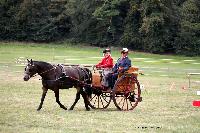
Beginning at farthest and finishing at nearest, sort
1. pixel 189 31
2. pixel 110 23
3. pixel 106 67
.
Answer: pixel 110 23 → pixel 189 31 → pixel 106 67

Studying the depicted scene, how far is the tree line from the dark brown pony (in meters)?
47.5

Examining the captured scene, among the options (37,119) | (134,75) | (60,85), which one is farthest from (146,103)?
(37,119)

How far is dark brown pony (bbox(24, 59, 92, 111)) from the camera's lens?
16391 mm

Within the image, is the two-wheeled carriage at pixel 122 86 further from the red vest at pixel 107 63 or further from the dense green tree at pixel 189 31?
the dense green tree at pixel 189 31

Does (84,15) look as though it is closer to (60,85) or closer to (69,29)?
(69,29)

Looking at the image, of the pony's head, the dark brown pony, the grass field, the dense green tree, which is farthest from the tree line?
the pony's head

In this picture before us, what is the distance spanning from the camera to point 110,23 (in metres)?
71.0

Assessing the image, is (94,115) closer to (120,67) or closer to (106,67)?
(120,67)

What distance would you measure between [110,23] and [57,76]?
2152 inches

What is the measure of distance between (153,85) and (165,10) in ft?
126

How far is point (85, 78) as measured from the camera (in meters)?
17.3

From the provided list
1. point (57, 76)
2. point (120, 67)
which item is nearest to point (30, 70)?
point (57, 76)

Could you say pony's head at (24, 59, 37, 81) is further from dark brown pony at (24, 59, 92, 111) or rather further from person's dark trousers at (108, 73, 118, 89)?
person's dark trousers at (108, 73, 118, 89)

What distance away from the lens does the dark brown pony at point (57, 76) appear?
16.4 metres
